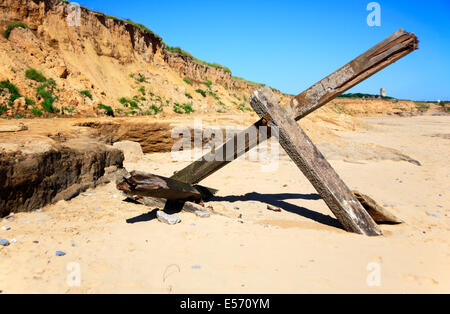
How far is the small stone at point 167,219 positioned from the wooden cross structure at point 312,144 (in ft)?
0.83

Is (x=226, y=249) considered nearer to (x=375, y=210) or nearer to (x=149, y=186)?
(x=149, y=186)

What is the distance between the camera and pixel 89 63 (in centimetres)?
1460

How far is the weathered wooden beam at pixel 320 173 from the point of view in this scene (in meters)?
3.06

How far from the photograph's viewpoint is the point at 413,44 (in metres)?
2.89

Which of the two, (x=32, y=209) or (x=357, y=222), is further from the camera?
(x=32, y=209)

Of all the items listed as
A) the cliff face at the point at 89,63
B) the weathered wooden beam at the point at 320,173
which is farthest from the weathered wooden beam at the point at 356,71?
the cliff face at the point at 89,63

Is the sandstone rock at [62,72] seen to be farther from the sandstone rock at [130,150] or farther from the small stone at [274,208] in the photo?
the small stone at [274,208]

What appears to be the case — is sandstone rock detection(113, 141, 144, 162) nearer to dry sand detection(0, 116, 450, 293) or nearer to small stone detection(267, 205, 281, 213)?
dry sand detection(0, 116, 450, 293)

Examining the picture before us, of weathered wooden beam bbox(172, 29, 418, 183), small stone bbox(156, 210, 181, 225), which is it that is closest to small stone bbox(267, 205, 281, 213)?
weathered wooden beam bbox(172, 29, 418, 183)

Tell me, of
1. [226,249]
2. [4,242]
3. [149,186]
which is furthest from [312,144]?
[4,242]

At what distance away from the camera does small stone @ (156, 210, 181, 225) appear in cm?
330

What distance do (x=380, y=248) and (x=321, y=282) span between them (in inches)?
37.7

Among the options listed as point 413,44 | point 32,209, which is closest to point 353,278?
point 413,44
